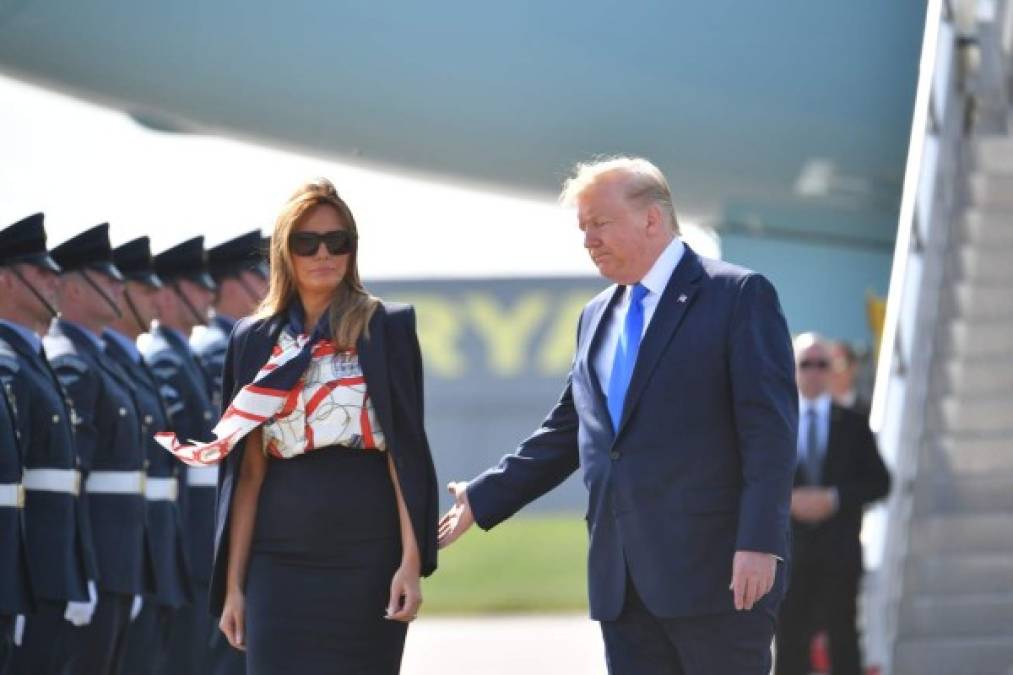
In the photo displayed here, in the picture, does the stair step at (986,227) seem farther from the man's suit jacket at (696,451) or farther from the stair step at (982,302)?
the man's suit jacket at (696,451)

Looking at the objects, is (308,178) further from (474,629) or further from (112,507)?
(474,629)

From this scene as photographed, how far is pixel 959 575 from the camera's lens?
26.6 feet

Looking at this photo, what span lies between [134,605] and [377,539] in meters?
2.58

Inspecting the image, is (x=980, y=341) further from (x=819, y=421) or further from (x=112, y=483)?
(x=112, y=483)

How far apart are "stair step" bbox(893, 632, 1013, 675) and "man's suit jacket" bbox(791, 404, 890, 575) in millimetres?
359

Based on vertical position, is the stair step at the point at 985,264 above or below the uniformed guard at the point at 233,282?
above

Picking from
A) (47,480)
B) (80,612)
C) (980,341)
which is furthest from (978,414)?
(47,480)

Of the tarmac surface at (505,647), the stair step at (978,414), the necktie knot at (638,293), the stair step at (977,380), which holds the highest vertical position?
the necktie knot at (638,293)

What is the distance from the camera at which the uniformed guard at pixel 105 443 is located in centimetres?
590

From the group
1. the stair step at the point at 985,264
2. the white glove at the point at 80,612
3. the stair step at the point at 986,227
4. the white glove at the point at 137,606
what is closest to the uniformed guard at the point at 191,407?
the white glove at the point at 137,606

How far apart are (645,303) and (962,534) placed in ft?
14.9

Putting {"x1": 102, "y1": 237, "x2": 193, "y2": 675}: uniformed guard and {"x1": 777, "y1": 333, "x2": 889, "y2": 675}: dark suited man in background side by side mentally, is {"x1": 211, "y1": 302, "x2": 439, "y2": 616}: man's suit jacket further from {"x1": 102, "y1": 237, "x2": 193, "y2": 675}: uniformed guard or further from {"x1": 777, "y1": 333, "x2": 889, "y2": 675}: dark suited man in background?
{"x1": 777, "y1": 333, "x2": 889, "y2": 675}: dark suited man in background

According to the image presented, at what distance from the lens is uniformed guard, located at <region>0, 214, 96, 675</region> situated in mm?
5336

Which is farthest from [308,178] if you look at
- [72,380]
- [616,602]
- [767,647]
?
[72,380]
